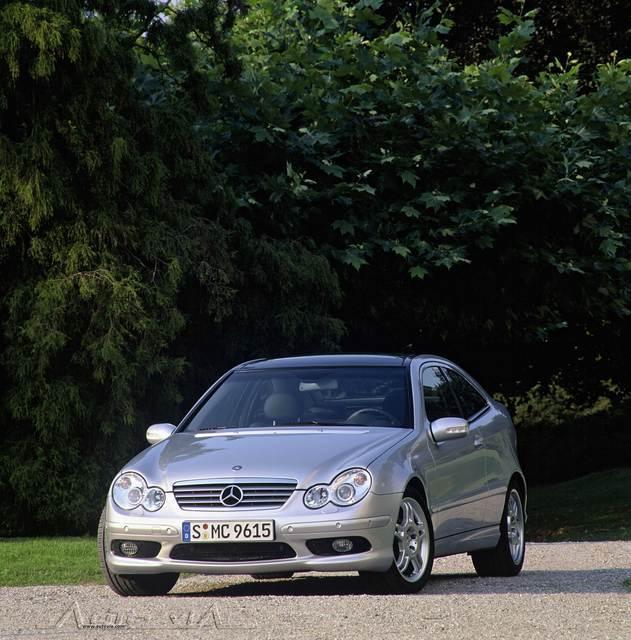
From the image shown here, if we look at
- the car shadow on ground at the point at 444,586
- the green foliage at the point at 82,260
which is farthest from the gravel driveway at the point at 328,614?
the green foliage at the point at 82,260

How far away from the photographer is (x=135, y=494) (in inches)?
383

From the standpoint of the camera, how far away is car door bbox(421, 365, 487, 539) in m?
10.5

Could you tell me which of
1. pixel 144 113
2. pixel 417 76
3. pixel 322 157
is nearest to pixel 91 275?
pixel 144 113

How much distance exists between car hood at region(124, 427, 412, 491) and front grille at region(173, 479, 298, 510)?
1.8 inches

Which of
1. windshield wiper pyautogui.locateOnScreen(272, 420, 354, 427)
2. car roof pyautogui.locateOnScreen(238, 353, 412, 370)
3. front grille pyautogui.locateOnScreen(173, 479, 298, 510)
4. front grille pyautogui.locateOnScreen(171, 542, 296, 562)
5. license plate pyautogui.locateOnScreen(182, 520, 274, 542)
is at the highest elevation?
car roof pyautogui.locateOnScreen(238, 353, 412, 370)

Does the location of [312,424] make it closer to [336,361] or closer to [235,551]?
[336,361]

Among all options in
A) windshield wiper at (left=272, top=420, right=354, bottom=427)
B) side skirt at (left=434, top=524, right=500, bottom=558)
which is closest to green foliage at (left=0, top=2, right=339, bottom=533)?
side skirt at (left=434, top=524, right=500, bottom=558)

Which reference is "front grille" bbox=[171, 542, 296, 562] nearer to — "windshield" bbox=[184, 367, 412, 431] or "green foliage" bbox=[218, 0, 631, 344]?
"windshield" bbox=[184, 367, 412, 431]

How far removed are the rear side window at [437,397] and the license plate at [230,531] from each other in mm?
1981

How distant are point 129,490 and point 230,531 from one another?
2.73 feet

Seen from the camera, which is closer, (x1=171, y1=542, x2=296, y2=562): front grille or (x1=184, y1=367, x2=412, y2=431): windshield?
(x1=171, y1=542, x2=296, y2=562): front grille

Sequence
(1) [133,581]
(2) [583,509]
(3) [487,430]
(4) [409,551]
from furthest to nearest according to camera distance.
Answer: (2) [583,509] < (3) [487,430] < (1) [133,581] < (4) [409,551]

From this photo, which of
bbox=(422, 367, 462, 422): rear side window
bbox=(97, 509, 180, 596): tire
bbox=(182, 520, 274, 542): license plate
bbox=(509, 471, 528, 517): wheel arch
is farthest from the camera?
bbox=(509, 471, 528, 517): wheel arch

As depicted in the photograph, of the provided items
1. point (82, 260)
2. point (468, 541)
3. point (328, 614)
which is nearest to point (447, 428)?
point (468, 541)
